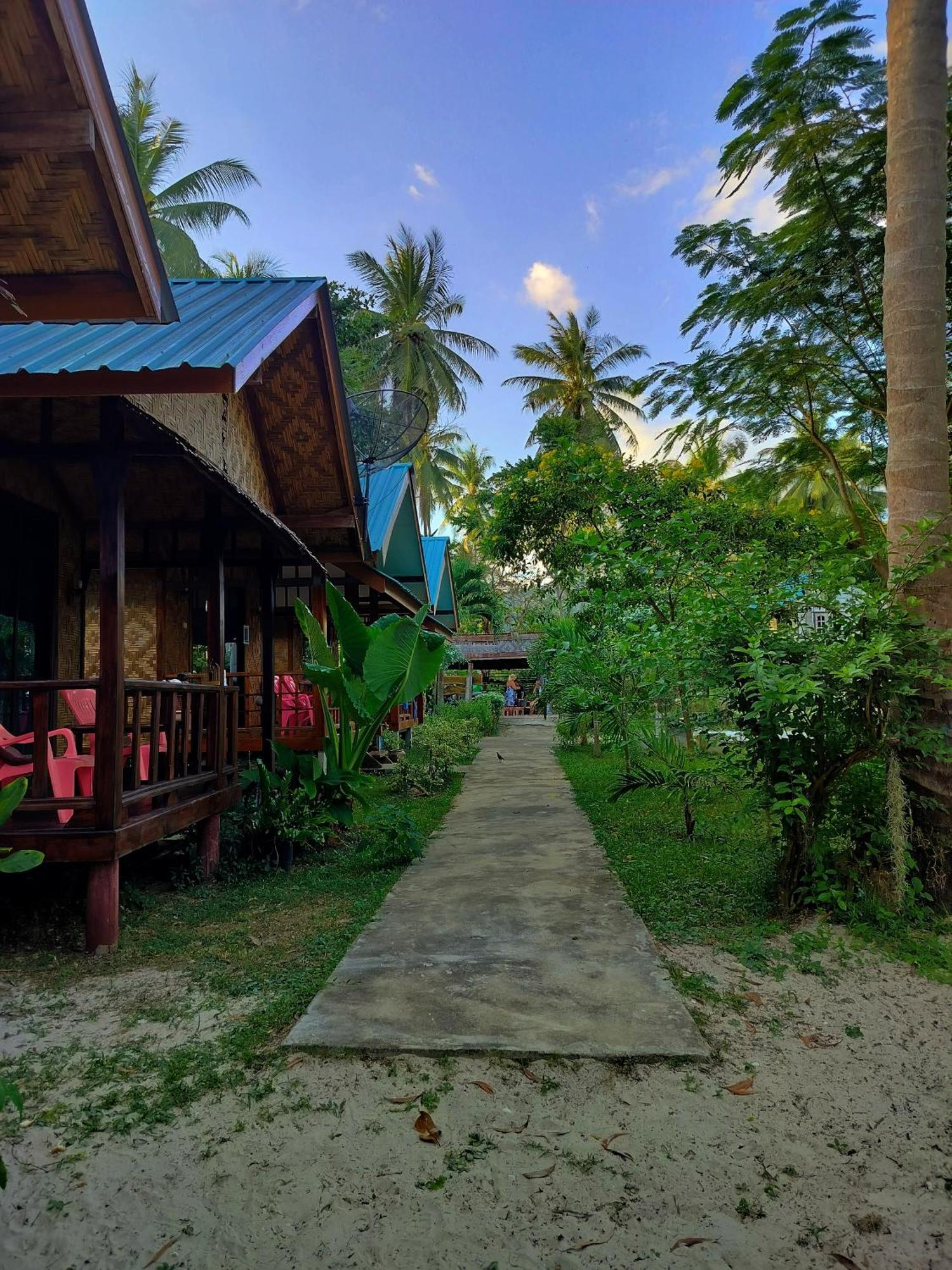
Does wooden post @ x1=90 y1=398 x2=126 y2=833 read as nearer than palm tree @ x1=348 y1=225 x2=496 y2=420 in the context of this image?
Yes

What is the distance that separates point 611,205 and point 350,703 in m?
14.6

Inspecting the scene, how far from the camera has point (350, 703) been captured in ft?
22.5

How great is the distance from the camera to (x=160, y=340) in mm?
5441

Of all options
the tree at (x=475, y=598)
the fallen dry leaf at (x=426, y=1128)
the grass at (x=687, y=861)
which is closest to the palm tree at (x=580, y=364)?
the tree at (x=475, y=598)

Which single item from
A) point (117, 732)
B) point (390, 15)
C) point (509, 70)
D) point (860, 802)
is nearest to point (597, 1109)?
point (860, 802)

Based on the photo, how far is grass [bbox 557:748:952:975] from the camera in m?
4.20

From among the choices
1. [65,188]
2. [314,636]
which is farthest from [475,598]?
[65,188]

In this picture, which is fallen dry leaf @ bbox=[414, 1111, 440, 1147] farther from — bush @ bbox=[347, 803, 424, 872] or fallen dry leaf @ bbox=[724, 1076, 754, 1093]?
bush @ bbox=[347, 803, 424, 872]

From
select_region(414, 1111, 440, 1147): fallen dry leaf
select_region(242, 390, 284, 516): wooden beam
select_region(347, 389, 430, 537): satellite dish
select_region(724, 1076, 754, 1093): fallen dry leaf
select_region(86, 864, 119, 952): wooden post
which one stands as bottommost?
select_region(724, 1076, 754, 1093): fallen dry leaf

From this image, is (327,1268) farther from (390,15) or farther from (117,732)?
(390,15)

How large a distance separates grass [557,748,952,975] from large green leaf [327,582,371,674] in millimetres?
2895

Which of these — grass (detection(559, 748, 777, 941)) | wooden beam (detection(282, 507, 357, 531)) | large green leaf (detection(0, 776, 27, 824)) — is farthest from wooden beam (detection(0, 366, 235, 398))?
wooden beam (detection(282, 507, 357, 531))

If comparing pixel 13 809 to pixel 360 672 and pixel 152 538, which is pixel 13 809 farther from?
pixel 152 538

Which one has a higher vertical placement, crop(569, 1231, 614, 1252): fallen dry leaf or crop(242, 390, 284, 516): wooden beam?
crop(242, 390, 284, 516): wooden beam
